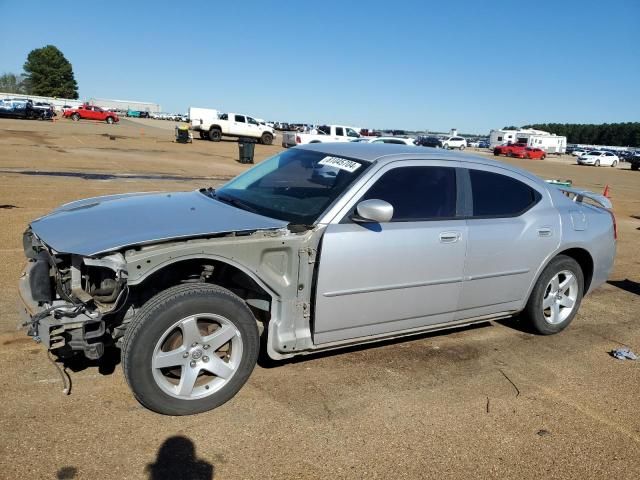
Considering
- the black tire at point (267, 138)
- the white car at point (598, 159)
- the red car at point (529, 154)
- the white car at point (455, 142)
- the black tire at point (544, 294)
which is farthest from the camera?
the white car at point (455, 142)

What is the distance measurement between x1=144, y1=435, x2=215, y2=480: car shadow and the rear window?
8.75ft

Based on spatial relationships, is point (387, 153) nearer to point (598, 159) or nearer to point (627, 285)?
point (627, 285)

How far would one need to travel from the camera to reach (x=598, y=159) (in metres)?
51.1

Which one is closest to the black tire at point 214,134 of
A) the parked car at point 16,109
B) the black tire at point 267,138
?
the black tire at point 267,138

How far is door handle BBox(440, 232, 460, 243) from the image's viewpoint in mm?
3854

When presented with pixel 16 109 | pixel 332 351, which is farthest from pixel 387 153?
pixel 16 109

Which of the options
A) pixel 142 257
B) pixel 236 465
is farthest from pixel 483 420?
pixel 142 257

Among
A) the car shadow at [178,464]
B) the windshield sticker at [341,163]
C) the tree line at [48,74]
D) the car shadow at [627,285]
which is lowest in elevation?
the car shadow at [178,464]

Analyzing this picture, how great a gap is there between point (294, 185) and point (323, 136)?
94.3 ft

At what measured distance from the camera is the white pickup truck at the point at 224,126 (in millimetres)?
36031

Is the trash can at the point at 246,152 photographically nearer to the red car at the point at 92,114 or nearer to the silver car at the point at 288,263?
the silver car at the point at 288,263

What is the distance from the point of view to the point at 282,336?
3363mm

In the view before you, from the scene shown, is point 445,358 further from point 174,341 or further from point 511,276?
point 174,341

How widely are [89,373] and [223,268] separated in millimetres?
1152
